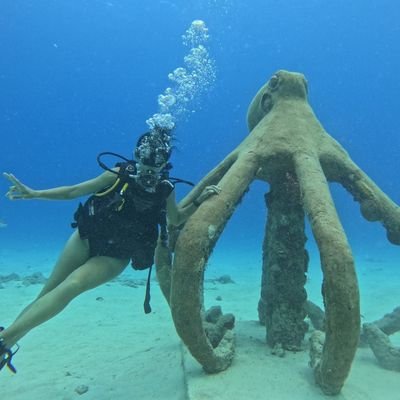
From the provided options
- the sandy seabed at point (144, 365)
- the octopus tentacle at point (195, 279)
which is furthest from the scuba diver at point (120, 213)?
the sandy seabed at point (144, 365)

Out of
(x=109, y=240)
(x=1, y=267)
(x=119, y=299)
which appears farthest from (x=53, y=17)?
(x=109, y=240)

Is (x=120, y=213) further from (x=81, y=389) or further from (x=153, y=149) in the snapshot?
(x=81, y=389)

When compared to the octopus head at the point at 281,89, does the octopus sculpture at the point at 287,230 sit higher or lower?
lower

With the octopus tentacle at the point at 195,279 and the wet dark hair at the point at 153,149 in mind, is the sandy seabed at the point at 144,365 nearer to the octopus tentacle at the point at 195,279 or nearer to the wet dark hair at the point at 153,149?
the octopus tentacle at the point at 195,279

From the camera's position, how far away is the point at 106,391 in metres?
4.96

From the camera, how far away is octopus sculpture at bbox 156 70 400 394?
364 centimetres

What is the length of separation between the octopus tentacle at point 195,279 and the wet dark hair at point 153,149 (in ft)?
2.39

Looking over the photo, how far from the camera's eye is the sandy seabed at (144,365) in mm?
4023

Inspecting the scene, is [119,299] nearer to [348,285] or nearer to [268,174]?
[268,174]

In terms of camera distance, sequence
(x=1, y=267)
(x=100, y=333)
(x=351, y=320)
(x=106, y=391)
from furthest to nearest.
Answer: (x=1, y=267)
(x=100, y=333)
(x=106, y=391)
(x=351, y=320)

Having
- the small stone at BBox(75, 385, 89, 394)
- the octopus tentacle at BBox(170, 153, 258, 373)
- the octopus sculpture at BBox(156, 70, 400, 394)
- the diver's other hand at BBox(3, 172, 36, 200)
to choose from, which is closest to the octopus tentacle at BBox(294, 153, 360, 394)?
the octopus sculpture at BBox(156, 70, 400, 394)

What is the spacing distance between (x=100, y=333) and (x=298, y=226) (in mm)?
4564

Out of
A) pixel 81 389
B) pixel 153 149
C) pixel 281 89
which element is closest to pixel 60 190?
pixel 153 149

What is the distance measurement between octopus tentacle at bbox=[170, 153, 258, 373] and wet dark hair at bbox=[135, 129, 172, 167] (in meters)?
0.73
